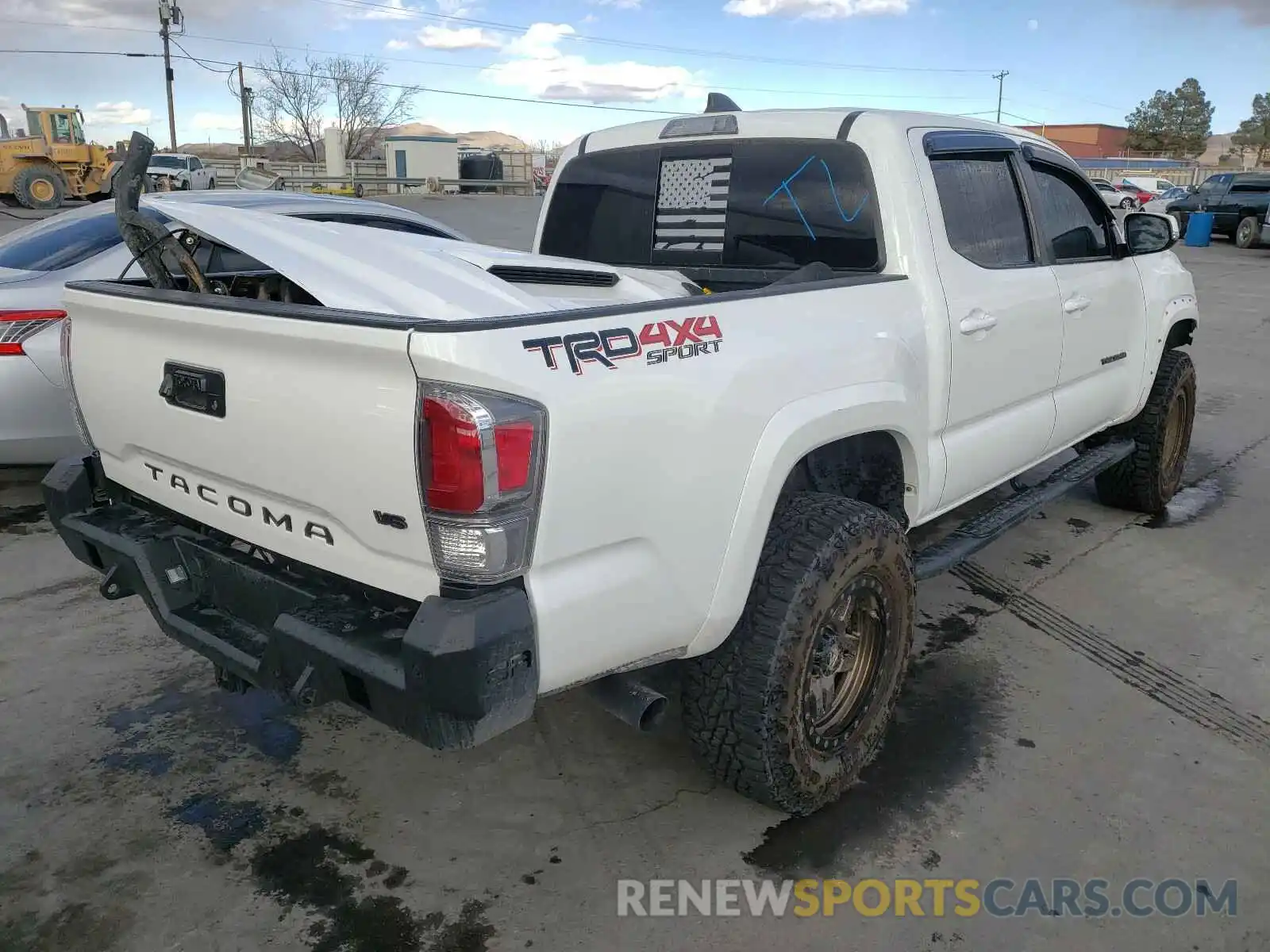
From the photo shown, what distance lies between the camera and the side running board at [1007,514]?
3477mm

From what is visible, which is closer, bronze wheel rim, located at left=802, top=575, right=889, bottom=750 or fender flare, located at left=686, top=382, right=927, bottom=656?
fender flare, located at left=686, top=382, right=927, bottom=656

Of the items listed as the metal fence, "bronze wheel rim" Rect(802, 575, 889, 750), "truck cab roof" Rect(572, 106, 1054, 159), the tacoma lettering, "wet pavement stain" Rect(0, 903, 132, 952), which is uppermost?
the metal fence

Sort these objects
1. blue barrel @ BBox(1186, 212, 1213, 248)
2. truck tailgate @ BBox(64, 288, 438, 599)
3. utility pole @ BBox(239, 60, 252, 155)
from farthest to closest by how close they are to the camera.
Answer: utility pole @ BBox(239, 60, 252, 155), blue barrel @ BBox(1186, 212, 1213, 248), truck tailgate @ BBox(64, 288, 438, 599)

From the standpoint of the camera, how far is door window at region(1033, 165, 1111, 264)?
4078mm

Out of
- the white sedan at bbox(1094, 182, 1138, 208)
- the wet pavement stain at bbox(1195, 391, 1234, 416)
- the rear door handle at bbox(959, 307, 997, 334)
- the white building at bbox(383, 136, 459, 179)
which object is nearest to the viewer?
the rear door handle at bbox(959, 307, 997, 334)

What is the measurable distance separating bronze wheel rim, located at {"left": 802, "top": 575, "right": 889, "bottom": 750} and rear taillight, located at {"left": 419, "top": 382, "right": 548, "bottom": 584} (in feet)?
3.32

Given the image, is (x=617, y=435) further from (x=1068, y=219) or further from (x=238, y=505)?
(x=1068, y=219)

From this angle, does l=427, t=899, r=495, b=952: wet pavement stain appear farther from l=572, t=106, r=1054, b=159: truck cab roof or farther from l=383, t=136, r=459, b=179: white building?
l=383, t=136, r=459, b=179: white building

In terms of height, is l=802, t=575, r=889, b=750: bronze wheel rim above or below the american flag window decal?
below

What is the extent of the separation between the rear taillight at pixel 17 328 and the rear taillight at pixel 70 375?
223 centimetres

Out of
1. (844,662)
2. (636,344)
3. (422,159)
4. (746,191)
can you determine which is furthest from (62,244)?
(422,159)

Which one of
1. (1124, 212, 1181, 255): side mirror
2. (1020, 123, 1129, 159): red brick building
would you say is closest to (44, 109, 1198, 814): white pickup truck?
(1124, 212, 1181, 255): side mirror

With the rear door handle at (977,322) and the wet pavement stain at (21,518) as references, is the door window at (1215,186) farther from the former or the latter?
the wet pavement stain at (21,518)

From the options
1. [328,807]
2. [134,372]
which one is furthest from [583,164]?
[328,807]
